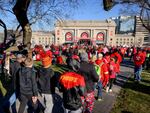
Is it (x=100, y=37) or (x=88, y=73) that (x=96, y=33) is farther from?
(x=88, y=73)

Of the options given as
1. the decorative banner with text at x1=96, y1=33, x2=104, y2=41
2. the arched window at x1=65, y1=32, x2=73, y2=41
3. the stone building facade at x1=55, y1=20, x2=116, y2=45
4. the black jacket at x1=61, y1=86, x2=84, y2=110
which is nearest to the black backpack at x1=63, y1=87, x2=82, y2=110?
the black jacket at x1=61, y1=86, x2=84, y2=110

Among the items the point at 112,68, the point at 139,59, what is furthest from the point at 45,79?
the point at 139,59

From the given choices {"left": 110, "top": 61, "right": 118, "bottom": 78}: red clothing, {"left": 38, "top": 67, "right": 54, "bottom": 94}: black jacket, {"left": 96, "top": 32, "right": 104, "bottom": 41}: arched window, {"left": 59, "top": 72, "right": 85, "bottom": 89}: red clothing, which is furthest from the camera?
{"left": 96, "top": 32, "right": 104, "bottom": 41}: arched window

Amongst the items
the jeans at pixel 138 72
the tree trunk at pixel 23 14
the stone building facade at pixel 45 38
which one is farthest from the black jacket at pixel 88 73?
the stone building facade at pixel 45 38

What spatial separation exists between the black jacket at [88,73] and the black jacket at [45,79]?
72cm

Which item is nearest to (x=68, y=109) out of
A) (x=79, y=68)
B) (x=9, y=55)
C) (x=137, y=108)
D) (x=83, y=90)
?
(x=83, y=90)

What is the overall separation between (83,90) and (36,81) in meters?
1.69

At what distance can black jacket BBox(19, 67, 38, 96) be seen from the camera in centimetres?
696

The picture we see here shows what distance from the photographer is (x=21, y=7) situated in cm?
970

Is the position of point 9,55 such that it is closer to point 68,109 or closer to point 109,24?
point 68,109

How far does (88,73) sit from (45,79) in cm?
101

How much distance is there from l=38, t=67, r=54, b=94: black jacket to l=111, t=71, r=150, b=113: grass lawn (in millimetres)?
2496

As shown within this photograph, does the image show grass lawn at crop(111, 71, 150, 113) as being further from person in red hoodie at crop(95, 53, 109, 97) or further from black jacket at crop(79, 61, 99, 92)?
black jacket at crop(79, 61, 99, 92)

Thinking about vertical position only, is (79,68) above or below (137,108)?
above
